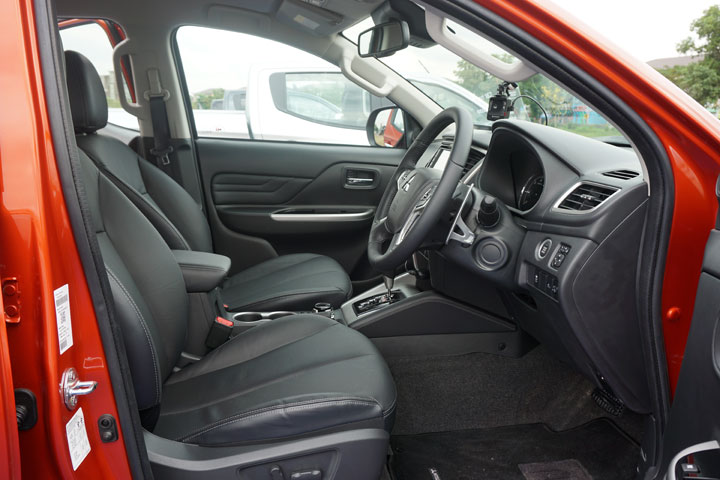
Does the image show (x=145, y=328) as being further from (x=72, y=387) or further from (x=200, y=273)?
(x=200, y=273)

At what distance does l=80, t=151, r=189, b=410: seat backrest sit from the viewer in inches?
44.7

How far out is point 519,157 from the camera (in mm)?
1691

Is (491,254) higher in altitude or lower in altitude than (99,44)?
lower

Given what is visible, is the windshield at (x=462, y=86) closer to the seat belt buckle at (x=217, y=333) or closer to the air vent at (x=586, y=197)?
the air vent at (x=586, y=197)

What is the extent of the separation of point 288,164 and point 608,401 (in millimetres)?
1909

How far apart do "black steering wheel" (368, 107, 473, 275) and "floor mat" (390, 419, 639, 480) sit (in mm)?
623

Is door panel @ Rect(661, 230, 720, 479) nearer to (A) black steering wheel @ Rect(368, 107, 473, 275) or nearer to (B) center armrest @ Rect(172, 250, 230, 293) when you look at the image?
(A) black steering wheel @ Rect(368, 107, 473, 275)

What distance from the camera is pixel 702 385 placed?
103 cm

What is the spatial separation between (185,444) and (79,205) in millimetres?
602

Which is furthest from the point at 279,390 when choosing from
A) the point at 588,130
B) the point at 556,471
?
the point at 588,130

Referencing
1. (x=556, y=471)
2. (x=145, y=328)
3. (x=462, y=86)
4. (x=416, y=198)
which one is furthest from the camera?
(x=462, y=86)

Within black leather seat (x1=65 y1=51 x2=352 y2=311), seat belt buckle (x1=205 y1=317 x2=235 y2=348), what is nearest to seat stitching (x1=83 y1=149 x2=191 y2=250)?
black leather seat (x1=65 y1=51 x2=352 y2=311)

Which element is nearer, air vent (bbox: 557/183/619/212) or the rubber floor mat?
air vent (bbox: 557/183/619/212)

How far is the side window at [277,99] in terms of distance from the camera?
2.81 metres
